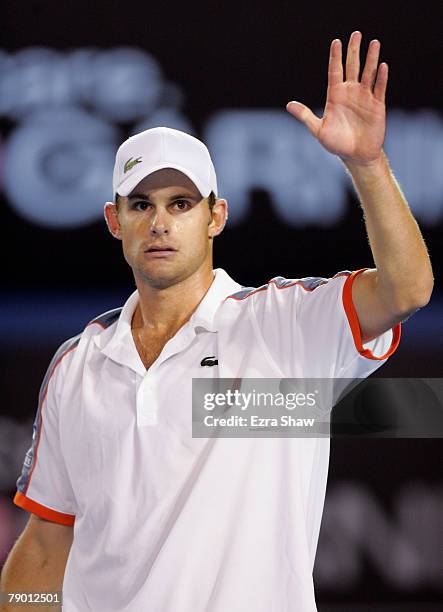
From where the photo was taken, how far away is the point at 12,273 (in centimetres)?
317

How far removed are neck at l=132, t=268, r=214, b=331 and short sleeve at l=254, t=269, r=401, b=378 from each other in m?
0.17

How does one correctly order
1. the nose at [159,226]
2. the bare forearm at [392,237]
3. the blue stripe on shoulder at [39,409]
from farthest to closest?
the blue stripe on shoulder at [39,409]
the nose at [159,226]
the bare forearm at [392,237]

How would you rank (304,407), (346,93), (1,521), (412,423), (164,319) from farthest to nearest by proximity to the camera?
(1,521) → (412,423) → (164,319) → (304,407) → (346,93)

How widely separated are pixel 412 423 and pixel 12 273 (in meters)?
1.31

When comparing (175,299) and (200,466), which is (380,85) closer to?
(175,299)

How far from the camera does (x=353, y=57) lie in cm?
169

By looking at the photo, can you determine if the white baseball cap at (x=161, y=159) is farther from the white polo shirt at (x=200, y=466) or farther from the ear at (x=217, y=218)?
the white polo shirt at (x=200, y=466)

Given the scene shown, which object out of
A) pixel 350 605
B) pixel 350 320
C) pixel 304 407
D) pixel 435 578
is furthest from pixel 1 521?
pixel 350 320

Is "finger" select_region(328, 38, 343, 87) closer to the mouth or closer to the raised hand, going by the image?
the raised hand

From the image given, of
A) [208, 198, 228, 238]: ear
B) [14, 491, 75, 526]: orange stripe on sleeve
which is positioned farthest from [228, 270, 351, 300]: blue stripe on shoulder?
[14, 491, 75, 526]: orange stripe on sleeve

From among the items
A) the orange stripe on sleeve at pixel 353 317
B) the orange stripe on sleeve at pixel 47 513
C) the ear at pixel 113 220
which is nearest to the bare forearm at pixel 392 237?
the orange stripe on sleeve at pixel 353 317

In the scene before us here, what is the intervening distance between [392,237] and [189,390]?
53 cm

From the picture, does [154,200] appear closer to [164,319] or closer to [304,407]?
[164,319]

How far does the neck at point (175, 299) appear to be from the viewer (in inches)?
80.2
